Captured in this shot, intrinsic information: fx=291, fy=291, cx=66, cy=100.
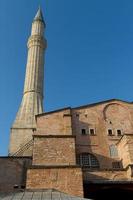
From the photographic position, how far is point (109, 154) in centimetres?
1723

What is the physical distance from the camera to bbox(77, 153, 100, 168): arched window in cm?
1662

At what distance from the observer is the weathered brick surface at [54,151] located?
570 inches

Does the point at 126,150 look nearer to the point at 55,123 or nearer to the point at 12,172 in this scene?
the point at 55,123

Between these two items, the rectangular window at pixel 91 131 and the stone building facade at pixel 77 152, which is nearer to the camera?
the stone building facade at pixel 77 152

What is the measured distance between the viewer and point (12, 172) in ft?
52.4

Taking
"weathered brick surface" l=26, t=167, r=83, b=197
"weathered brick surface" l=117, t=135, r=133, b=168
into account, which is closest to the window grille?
"weathered brick surface" l=117, t=135, r=133, b=168

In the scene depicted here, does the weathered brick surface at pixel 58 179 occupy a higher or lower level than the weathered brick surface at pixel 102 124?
lower

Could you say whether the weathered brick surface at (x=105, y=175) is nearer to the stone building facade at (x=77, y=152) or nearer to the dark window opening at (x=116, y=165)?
the stone building facade at (x=77, y=152)

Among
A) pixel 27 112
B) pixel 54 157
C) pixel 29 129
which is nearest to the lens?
pixel 54 157

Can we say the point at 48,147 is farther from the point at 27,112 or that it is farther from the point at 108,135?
the point at 27,112

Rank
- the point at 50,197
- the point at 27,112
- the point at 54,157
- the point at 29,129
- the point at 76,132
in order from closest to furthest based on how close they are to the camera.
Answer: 1. the point at 50,197
2. the point at 54,157
3. the point at 76,132
4. the point at 29,129
5. the point at 27,112

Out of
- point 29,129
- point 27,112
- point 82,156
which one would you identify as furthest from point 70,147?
point 27,112

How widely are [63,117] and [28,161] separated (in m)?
3.41

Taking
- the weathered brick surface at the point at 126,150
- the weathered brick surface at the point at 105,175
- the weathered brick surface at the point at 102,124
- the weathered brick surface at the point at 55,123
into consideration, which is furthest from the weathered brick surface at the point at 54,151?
the weathered brick surface at the point at 126,150
